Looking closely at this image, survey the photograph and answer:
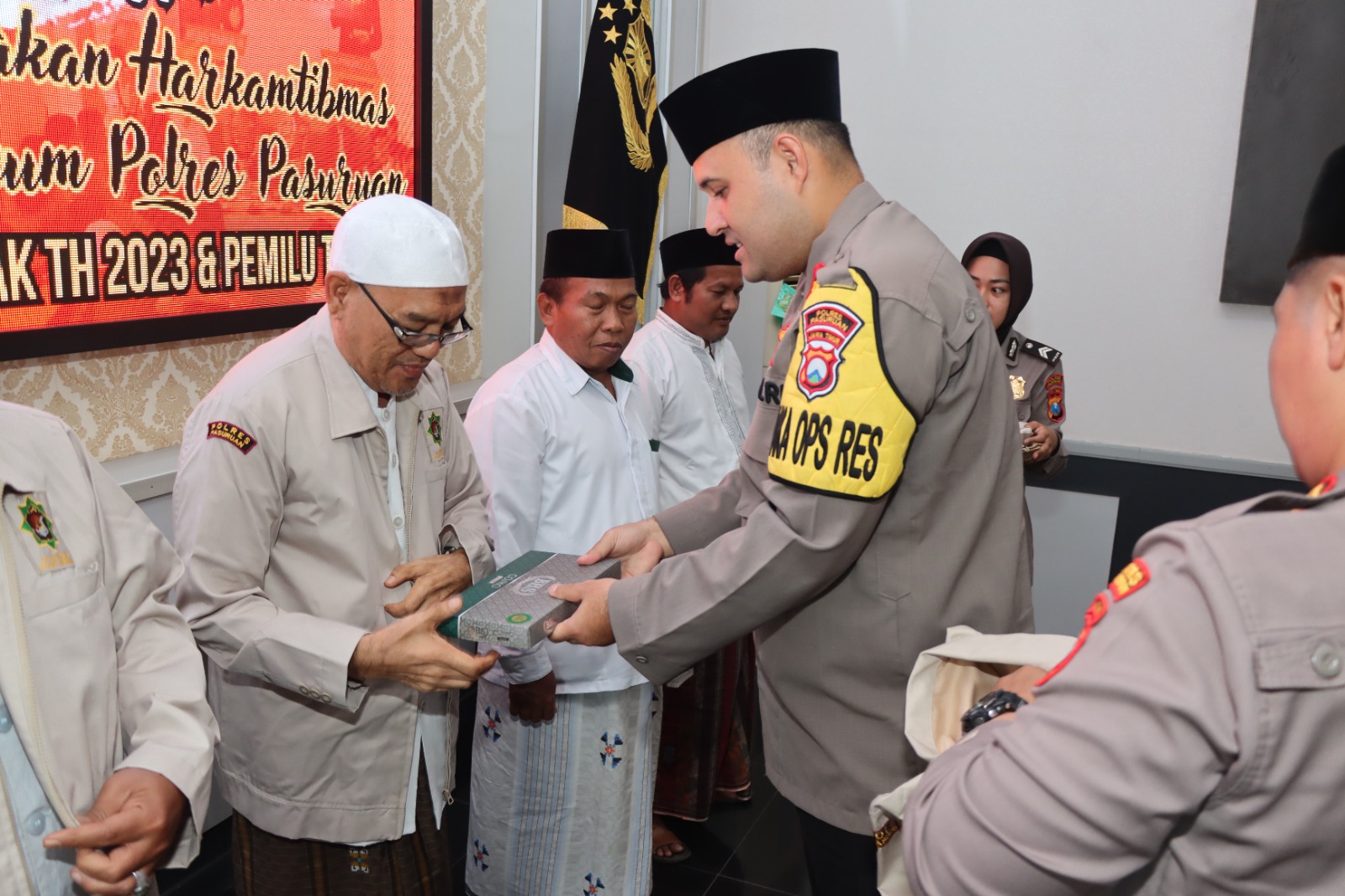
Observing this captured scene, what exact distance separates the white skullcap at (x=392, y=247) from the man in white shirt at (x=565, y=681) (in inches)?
26.3

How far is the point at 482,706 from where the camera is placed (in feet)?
7.69

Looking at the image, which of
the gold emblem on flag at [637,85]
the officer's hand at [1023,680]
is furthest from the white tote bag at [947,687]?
the gold emblem on flag at [637,85]

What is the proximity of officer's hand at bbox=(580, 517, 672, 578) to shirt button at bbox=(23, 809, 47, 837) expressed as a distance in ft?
3.21

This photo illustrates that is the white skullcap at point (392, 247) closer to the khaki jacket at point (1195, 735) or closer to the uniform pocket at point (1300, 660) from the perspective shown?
the khaki jacket at point (1195, 735)

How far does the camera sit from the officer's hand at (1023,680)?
984 millimetres

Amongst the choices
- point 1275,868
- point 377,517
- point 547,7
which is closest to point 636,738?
point 377,517

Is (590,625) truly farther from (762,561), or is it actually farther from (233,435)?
(233,435)

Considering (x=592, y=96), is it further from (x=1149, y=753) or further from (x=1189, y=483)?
(x=1149, y=753)

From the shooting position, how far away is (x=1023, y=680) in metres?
1.00

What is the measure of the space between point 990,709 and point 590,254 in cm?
175

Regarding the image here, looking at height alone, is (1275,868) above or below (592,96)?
below

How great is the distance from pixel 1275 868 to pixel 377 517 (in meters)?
1.33

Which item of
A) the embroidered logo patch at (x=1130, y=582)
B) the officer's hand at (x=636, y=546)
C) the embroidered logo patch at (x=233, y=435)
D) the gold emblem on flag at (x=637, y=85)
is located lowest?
the officer's hand at (x=636, y=546)

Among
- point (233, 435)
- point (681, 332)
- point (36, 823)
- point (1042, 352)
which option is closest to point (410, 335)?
point (233, 435)
